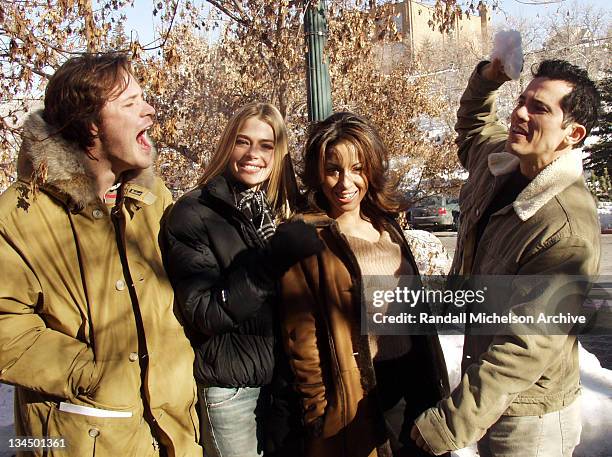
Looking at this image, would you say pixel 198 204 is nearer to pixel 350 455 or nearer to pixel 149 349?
pixel 149 349

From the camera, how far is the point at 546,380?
2271 millimetres

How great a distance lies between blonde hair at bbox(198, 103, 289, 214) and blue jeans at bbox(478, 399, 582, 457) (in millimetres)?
1359

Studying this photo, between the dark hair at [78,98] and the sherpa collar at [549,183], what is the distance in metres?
1.67

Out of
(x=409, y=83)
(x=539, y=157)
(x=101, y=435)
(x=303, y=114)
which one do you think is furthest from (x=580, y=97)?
(x=409, y=83)

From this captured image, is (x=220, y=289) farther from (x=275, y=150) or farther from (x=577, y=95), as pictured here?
(x=577, y=95)

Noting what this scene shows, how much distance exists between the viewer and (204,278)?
2297 millimetres

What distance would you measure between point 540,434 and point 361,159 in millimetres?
1344

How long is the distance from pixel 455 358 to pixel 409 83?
20.0ft

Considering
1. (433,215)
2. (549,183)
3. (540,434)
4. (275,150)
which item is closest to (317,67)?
(275,150)

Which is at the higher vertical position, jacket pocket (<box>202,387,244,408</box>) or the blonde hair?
the blonde hair

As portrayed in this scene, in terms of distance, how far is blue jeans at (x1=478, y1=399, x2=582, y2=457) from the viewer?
7.52 feet

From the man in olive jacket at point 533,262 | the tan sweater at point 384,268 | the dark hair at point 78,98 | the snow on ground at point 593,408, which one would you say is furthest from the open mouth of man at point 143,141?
the snow on ground at point 593,408

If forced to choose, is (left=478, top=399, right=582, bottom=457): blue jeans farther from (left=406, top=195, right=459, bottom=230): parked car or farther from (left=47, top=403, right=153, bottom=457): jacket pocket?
(left=406, top=195, right=459, bottom=230): parked car

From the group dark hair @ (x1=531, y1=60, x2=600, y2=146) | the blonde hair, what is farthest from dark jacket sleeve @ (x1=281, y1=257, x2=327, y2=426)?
dark hair @ (x1=531, y1=60, x2=600, y2=146)
